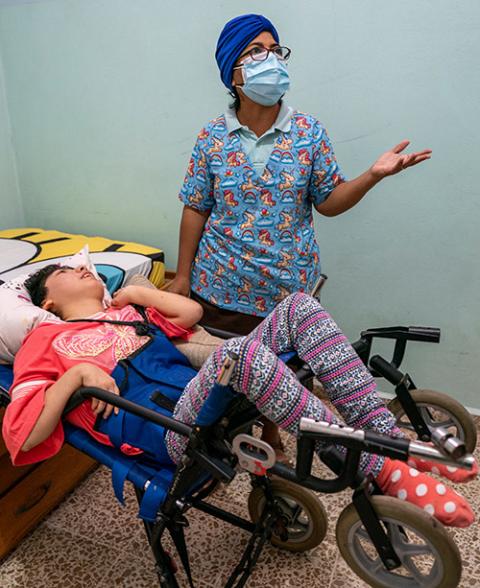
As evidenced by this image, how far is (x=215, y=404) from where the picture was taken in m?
0.98

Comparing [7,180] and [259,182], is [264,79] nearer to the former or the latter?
[259,182]

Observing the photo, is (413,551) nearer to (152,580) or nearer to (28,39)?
(152,580)

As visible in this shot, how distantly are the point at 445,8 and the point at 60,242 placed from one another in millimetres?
1848

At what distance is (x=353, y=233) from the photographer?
6.84 feet

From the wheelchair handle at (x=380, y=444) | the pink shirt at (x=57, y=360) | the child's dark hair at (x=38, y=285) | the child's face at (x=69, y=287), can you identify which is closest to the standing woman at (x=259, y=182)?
the pink shirt at (x=57, y=360)

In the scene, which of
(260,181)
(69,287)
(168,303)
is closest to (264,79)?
(260,181)

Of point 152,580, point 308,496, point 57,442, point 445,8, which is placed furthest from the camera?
point 445,8

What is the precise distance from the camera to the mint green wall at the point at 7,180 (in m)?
2.47

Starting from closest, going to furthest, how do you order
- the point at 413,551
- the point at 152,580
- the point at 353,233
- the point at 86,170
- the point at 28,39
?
the point at 413,551
the point at 152,580
the point at 353,233
the point at 28,39
the point at 86,170

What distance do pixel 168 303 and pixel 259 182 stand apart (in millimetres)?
461

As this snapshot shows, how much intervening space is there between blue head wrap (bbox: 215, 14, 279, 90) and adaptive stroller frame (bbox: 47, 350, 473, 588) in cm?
98

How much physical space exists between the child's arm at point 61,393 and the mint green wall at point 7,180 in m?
1.73

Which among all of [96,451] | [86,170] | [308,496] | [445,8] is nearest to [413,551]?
[308,496]

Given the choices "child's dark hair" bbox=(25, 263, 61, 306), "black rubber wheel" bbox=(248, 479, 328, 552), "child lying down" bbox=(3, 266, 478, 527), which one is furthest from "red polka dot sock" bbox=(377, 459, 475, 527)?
"child's dark hair" bbox=(25, 263, 61, 306)
